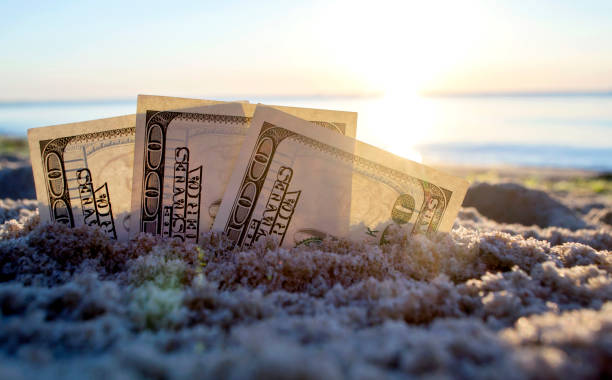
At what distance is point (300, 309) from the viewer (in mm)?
1364

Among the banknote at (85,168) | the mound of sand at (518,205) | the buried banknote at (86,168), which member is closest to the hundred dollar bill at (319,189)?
the buried banknote at (86,168)

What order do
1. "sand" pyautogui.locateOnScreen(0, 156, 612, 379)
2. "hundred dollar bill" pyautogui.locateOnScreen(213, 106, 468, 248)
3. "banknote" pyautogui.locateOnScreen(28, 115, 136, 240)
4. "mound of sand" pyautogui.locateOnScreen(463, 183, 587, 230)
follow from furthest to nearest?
"mound of sand" pyautogui.locateOnScreen(463, 183, 587, 230)
"banknote" pyautogui.locateOnScreen(28, 115, 136, 240)
"hundred dollar bill" pyautogui.locateOnScreen(213, 106, 468, 248)
"sand" pyautogui.locateOnScreen(0, 156, 612, 379)

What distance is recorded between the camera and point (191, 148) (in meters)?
2.33

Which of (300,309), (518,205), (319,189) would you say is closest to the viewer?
(300,309)

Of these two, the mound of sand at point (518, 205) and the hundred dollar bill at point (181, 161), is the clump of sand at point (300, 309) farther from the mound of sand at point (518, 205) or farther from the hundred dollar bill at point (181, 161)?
the mound of sand at point (518, 205)

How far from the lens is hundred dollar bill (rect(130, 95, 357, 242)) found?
7.57ft

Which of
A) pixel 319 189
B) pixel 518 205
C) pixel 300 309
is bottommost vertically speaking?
pixel 518 205

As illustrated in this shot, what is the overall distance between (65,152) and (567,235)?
3.36 m

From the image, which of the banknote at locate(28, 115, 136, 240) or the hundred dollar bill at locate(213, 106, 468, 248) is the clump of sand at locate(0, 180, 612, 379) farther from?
the banknote at locate(28, 115, 136, 240)

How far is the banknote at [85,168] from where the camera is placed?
233 centimetres

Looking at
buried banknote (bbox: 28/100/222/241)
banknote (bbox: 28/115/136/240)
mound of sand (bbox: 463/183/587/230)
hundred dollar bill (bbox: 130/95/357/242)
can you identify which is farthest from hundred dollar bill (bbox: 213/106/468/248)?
mound of sand (bbox: 463/183/587/230)

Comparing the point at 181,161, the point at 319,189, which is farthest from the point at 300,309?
the point at 181,161

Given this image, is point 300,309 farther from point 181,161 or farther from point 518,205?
point 518,205

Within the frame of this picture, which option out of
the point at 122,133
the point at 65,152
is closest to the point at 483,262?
the point at 122,133
